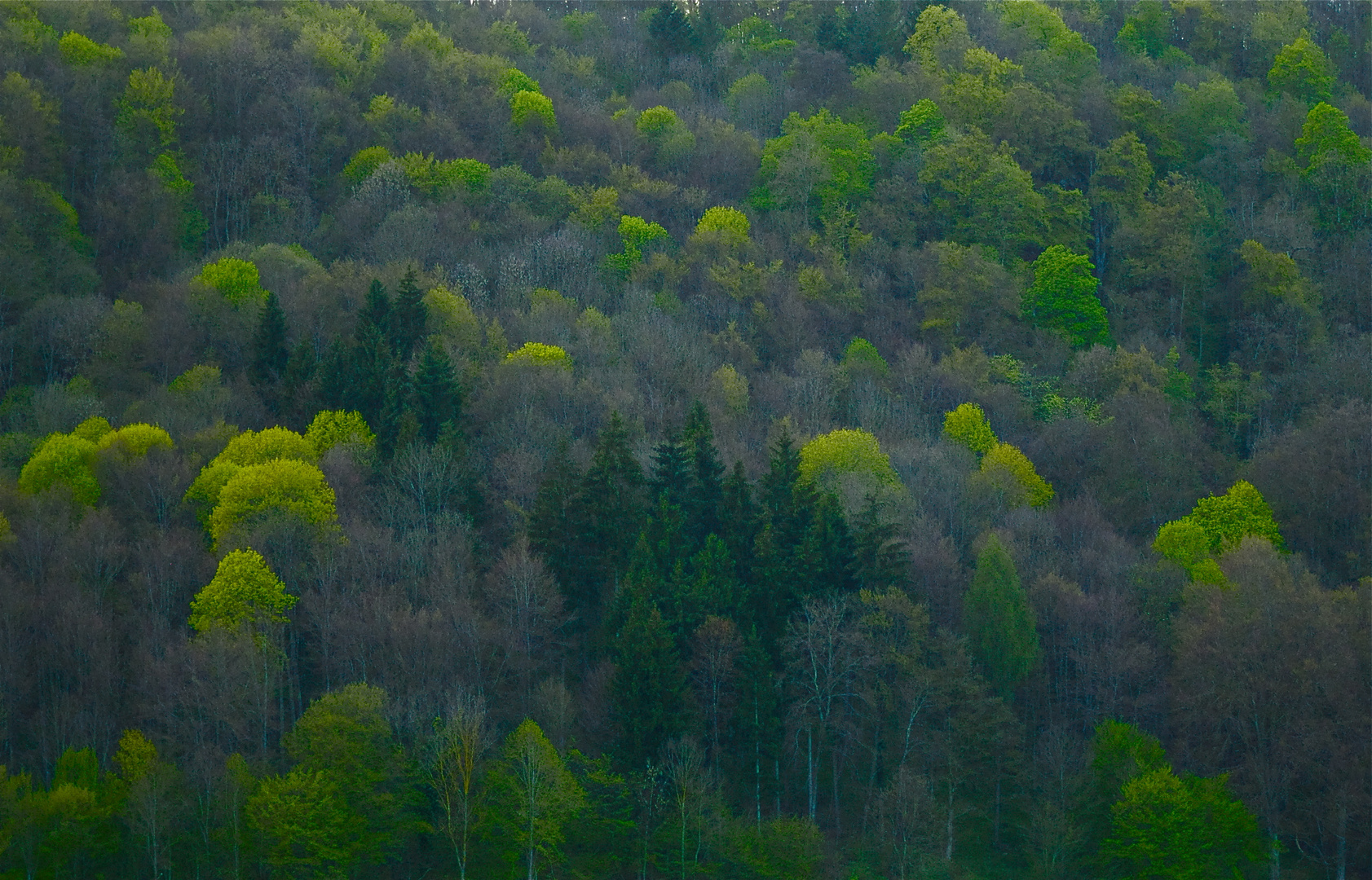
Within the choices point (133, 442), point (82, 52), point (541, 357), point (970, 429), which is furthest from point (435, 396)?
point (82, 52)

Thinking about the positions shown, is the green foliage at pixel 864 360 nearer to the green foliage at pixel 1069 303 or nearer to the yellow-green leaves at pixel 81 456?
the green foliage at pixel 1069 303

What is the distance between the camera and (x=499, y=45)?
102 metres

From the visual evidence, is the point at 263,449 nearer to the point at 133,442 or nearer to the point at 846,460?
the point at 133,442

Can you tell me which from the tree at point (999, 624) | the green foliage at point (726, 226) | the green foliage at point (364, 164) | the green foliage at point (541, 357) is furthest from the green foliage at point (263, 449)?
the green foliage at point (726, 226)

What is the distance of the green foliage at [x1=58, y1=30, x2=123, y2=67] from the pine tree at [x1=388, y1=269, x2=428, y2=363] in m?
29.6

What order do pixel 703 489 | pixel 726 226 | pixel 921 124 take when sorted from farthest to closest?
pixel 921 124 → pixel 726 226 → pixel 703 489

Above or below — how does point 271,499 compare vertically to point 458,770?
above

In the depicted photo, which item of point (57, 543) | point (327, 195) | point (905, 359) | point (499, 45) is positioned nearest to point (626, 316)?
point (905, 359)

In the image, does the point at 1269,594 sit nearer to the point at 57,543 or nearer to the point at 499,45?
the point at 57,543

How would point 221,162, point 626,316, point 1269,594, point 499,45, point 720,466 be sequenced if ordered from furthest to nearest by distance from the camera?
point 499,45 → point 221,162 → point 626,316 → point 720,466 → point 1269,594

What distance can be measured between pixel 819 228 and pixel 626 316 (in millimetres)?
19608

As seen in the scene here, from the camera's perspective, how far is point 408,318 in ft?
214

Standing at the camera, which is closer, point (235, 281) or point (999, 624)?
point (999, 624)

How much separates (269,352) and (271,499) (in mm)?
13559
